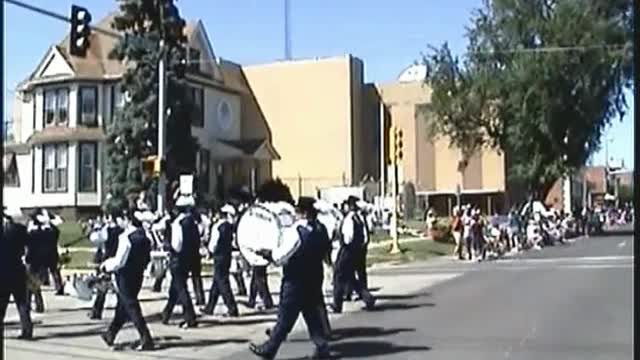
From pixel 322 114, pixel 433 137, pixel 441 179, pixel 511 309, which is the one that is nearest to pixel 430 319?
pixel 511 309

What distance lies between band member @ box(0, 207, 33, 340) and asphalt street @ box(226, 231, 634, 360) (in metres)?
3.00

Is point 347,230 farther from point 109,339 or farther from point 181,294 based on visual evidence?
point 109,339

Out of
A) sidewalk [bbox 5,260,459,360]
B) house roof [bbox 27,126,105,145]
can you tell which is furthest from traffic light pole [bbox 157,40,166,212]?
house roof [bbox 27,126,105,145]

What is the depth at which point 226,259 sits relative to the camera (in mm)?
18391

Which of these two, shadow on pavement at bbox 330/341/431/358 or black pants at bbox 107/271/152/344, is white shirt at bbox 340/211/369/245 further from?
black pants at bbox 107/271/152/344

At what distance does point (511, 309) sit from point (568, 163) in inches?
1766

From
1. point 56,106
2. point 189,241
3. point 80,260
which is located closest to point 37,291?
point 189,241

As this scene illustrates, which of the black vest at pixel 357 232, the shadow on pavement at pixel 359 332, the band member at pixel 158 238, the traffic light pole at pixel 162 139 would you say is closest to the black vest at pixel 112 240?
the shadow on pavement at pixel 359 332

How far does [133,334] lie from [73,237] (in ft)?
102

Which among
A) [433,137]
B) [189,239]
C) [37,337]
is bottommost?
[37,337]

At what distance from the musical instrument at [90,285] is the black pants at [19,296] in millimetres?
2215

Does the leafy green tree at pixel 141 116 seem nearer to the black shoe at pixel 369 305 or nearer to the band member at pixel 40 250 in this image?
the band member at pixel 40 250

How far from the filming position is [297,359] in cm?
1372

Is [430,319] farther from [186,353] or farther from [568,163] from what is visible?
[568,163]
